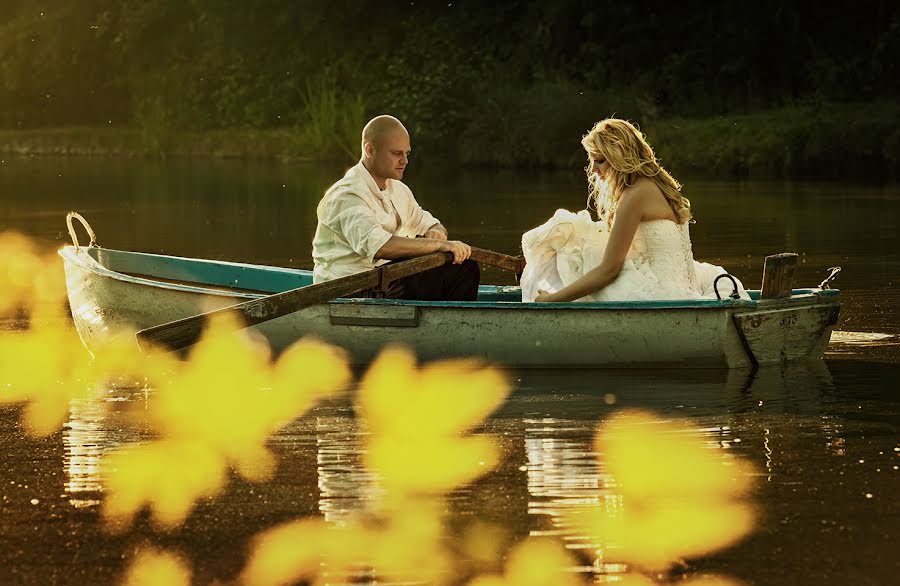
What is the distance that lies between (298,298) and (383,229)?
0.53m

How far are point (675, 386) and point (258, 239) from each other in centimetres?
920

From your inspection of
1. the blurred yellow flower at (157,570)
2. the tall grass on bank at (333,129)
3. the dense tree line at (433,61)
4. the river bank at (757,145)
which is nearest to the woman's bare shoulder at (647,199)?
the blurred yellow flower at (157,570)

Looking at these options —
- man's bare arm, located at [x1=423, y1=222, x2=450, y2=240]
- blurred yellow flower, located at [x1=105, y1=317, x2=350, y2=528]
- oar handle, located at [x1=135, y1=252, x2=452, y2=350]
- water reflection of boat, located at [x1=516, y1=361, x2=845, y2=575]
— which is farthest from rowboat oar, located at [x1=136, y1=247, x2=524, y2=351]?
water reflection of boat, located at [x1=516, y1=361, x2=845, y2=575]

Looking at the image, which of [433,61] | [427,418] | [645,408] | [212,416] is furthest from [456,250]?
[433,61]

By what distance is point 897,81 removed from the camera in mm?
26578

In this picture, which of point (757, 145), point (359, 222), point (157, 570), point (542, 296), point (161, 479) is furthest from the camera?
point (757, 145)

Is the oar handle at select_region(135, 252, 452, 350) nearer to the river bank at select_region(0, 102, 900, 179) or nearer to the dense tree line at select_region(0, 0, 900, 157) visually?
the river bank at select_region(0, 102, 900, 179)

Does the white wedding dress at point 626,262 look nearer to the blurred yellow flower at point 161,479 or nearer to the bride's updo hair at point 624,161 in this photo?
the bride's updo hair at point 624,161

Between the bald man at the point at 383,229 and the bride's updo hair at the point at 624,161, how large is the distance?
74 centimetres

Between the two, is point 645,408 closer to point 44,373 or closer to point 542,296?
point 542,296

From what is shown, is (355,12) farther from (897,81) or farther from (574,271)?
(574,271)

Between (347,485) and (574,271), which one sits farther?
(574,271)

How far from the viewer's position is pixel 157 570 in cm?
484

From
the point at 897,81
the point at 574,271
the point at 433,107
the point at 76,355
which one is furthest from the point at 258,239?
the point at 433,107
